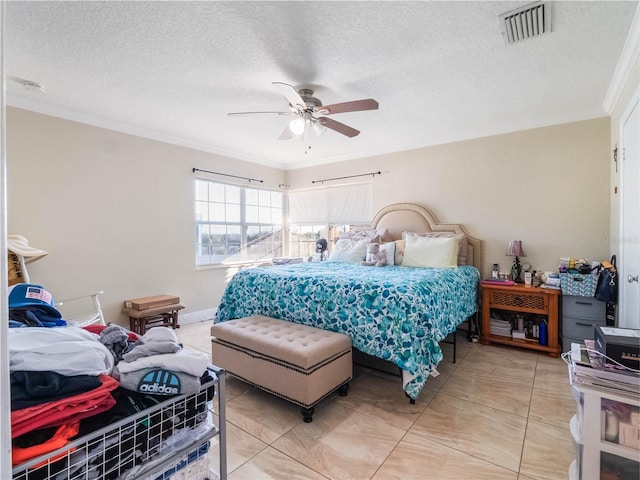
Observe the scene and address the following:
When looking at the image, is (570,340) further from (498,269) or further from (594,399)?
(594,399)

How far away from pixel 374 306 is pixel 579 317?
2142 millimetres

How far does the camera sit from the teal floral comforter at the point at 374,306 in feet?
6.88

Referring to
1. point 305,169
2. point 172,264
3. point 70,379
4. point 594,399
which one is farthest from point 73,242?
point 594,399

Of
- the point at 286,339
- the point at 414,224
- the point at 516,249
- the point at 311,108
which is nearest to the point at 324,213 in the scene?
the point at 414,224

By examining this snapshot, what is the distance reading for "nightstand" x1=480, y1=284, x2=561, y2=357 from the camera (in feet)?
9.81

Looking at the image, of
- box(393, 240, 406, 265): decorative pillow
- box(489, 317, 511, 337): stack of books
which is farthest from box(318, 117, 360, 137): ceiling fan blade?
box(489, 317, 511, 337): stack of books

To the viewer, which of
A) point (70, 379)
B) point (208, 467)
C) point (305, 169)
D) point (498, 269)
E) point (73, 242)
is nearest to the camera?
point (70, 379)

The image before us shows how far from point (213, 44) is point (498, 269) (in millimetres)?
3577

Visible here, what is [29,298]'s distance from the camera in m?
1.05

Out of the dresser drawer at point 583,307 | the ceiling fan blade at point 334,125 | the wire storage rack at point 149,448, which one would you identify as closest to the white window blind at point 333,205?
the ceiling fan blade at point 334,125

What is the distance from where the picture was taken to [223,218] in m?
4.68

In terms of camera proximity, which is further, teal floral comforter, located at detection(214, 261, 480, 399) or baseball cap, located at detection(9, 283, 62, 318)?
teal floral comforter, located at detection(214, 261, 480, 399)

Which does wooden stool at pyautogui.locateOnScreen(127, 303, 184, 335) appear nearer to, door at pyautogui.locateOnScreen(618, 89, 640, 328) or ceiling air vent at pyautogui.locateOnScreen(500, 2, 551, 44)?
ceiling air vent at pyautogui.locateOnScreen(500, 2, 551, 44)

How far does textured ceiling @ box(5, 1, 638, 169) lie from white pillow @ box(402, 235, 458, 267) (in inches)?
52.7
